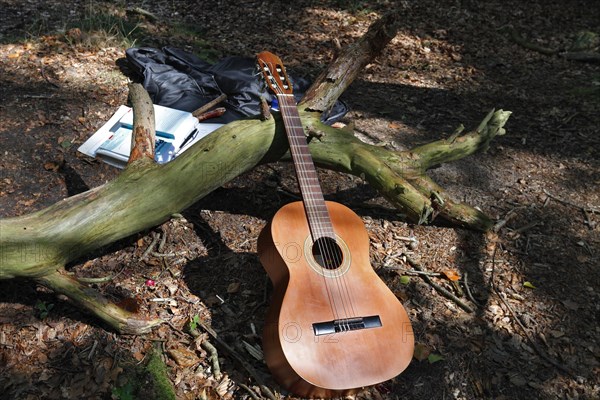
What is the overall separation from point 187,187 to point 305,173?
700 mm

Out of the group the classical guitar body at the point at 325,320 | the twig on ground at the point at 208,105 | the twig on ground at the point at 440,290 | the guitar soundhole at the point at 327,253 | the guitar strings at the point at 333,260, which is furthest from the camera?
the twig on ground at the point at 208,105

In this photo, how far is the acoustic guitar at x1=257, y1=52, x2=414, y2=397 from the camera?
Answer: 227 cm

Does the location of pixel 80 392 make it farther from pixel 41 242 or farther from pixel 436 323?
pixel 436 323

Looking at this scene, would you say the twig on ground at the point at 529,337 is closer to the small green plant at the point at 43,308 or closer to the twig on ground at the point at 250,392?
the twig on ground at the point at 250,392

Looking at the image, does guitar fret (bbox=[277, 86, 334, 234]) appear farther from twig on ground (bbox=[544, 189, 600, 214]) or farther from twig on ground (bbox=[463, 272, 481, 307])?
twig on ground (bbox=[544, 189, 600, 214])

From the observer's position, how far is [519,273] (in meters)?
3.33

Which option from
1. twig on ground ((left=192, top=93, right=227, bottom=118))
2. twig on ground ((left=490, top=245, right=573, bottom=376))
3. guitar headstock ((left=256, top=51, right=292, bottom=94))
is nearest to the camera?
twig on ground ((left=490, top=245, right=573, bottom=376))

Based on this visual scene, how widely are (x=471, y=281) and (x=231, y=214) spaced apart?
1.66 metres

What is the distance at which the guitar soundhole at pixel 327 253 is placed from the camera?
268 centimetres

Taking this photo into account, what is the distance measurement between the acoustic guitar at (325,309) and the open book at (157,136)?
1442mm

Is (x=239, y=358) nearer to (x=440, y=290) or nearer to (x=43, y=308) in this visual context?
(x=43, y=308)

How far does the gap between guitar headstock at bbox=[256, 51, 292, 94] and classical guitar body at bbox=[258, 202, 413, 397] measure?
0.94m

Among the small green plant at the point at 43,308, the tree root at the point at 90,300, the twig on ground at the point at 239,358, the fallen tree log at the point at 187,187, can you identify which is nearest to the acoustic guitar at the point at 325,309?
the twig on ground at the point at 239,358

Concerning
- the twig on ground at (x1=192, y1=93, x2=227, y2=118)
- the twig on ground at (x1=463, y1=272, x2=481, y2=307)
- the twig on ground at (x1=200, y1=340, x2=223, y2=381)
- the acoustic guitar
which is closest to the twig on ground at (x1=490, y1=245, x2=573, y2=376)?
the twig on ground at (x1=463, y1=272, x2=481, y2=307)
